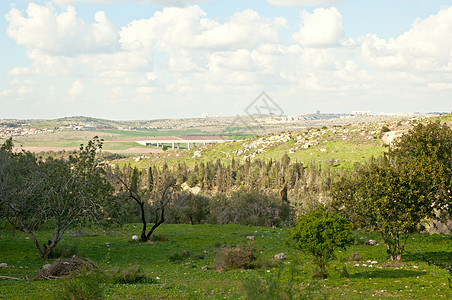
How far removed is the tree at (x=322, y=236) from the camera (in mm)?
22625

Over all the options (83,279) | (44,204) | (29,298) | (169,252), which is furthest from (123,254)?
(83,279)

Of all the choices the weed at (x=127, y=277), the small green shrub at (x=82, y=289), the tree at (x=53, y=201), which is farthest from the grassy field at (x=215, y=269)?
the tree at (x=53, y=201)

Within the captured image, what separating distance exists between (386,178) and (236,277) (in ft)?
37.9

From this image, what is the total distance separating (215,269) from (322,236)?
8245 mm

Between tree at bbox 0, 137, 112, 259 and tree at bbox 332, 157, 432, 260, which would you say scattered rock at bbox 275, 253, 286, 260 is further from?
tree at bbox 0, 137, 112, 259

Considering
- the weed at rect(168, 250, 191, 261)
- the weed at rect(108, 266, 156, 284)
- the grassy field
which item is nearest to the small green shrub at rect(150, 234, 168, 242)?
the grassy field

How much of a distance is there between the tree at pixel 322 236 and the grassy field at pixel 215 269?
1482mm

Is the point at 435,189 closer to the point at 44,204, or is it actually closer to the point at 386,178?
the point at 386,178

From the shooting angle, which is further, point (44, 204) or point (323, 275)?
point (44, 204)

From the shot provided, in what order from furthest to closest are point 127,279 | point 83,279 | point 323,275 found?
point 323,275, point 127,279, point 83,279

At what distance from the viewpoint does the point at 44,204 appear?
27.3m

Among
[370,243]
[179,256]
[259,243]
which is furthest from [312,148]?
[179,256]

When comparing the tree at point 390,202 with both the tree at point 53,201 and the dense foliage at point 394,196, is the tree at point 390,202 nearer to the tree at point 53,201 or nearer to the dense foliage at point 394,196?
the dense foliage at point 394,196

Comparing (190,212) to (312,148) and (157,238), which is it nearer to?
(157,238)
